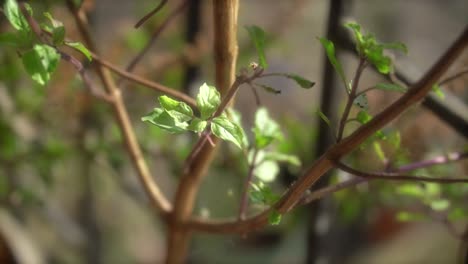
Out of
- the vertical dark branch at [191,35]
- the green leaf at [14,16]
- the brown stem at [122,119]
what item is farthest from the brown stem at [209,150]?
the vertical dark branch at [191,35]

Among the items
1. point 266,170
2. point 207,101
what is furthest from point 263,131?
point 207,101

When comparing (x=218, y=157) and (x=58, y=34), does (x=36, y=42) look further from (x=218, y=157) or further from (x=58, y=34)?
(x=218, y=157)

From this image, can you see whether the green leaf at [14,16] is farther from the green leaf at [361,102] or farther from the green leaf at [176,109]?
the green leaf at [361,102]

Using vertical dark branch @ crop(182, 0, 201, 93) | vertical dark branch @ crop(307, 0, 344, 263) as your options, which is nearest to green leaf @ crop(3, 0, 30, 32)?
vertical dark branch @ crop(307, 0, 344, 263)

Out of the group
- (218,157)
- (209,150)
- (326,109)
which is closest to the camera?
(209,150)

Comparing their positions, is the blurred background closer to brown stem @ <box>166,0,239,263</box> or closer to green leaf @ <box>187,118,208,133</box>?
brown stem @ <box>166,0,239,263</box>

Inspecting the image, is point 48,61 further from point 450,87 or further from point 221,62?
point 450,87
